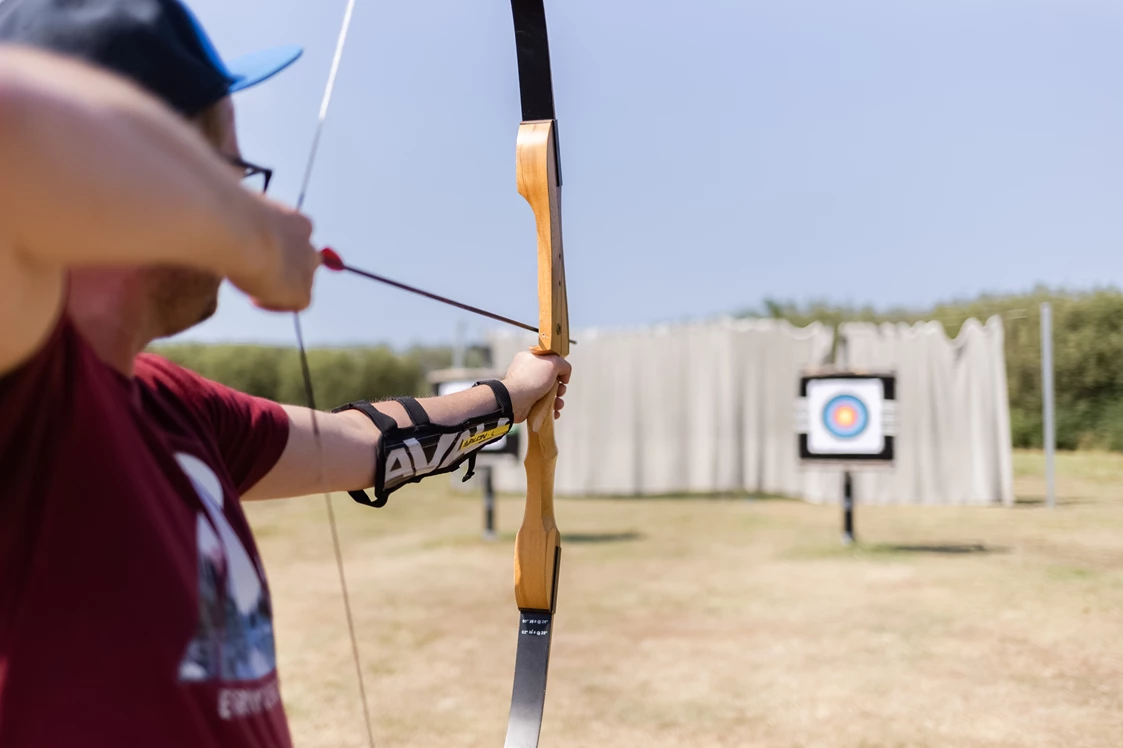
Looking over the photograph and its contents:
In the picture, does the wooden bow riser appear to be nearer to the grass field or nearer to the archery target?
the grass field

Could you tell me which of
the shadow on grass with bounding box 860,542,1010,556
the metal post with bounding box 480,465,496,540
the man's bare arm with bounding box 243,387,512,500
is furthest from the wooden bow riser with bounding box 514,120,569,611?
the metal post with bounding box 480,465,496,540

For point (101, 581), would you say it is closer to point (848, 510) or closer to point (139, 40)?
point (139, 40)

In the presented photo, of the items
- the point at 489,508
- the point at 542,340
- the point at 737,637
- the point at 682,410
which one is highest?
the point at 542,340

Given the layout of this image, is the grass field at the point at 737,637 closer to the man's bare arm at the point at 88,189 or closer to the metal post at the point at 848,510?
the metal post at the point at 848,510

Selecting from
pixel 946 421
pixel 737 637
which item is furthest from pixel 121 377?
pixel 946 421

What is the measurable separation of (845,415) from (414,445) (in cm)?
521

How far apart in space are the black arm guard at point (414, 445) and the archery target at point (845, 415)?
495 centimetres

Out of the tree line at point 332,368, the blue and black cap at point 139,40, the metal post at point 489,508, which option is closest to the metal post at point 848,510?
the metal post at point 489,508

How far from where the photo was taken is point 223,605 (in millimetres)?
574

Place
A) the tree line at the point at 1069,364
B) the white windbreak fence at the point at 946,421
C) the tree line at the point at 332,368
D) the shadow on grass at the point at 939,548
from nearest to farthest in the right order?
the shadow on grass at the point at 939,548 → the tree line at the point at 332,368 → the white windbreak fence at the point at 946,421 → the tree line at the point at 1069,364

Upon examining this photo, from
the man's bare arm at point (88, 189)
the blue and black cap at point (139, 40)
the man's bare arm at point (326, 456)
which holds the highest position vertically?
the blue and black cap at point (139, 40)

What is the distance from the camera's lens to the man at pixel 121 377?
37 centimetres

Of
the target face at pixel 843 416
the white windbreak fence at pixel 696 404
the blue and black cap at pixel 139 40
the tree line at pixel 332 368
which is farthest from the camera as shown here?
the white windbreak fence at pixel 696 404

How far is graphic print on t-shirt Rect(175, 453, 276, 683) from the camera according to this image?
552 mm
